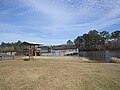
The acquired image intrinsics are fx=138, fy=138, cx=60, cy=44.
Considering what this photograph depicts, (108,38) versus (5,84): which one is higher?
(108,38)

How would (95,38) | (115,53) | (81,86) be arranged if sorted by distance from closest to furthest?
(81,86)
(115,53)
(95,38)

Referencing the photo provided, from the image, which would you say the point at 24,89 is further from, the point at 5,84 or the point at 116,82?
the point at 116,82

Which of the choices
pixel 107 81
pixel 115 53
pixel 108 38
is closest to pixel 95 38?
pixel 108 38

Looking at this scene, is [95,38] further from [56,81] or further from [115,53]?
[56,81]

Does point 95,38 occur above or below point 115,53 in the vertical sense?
above

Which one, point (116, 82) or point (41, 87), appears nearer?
point (41, 87)

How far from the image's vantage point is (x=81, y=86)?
6309mm

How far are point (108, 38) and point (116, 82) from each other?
56609 mm

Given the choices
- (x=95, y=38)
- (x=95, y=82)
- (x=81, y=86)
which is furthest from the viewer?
(x=95, y=38)

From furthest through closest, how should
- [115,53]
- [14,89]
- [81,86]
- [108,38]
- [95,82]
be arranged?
[108,38] < [115,53] < [95,82] < [81,86] < [14,89]

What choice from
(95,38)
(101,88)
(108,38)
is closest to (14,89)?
(101,88)

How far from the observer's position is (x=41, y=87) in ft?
19.9

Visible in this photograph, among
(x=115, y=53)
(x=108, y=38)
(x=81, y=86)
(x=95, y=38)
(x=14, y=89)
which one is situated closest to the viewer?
(x=14, y=89)

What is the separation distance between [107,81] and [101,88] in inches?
47.5
